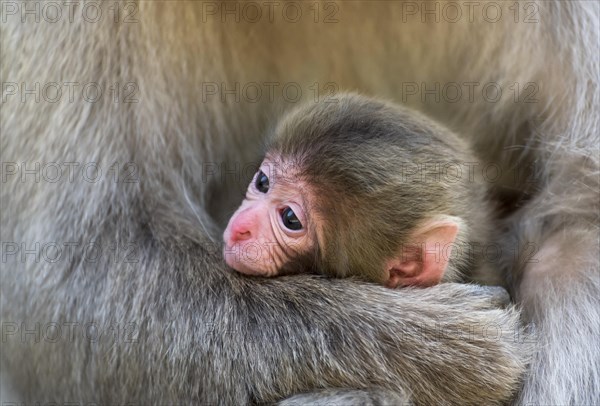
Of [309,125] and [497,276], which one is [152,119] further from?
[497,276]

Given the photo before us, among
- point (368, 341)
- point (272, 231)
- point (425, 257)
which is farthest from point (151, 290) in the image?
point (425, 257)

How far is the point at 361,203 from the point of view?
1920 mm

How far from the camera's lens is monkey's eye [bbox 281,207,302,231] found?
195 cm

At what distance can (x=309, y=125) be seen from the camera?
1.98 m

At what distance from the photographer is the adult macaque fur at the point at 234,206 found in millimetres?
1889

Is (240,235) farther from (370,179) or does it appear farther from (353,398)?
(353,398)

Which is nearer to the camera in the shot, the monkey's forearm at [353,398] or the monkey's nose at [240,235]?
the monkey's forearm at [353,398]

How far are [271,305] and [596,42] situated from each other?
1020 millimetres

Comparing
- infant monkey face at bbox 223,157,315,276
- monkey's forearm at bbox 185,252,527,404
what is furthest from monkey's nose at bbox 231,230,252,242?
monkey's forearm at bbox 185,252,527,404

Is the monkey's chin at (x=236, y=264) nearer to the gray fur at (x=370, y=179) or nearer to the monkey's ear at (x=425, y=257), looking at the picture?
the gray fur at (x=370, y=179)

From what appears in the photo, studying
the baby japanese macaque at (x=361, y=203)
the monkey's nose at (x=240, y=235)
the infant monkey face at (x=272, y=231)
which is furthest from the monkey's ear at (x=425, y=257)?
the monkey's nose at (x=240, y=235)

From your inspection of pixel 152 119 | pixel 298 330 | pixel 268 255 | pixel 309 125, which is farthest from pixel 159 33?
pixel 298 330

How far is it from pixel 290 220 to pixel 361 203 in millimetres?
159

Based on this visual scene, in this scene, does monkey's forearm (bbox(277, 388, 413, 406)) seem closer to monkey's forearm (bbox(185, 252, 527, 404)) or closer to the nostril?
monkey's forearm (bbox(185, 252, 527, 404))
